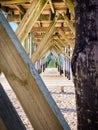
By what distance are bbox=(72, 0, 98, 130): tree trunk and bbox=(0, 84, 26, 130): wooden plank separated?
31 cm

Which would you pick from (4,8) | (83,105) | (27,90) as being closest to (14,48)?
(27,90)

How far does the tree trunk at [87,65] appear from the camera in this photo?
58.9 inches

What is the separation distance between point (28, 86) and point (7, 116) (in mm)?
200

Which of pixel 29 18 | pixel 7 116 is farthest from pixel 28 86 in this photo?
pixel 29 18

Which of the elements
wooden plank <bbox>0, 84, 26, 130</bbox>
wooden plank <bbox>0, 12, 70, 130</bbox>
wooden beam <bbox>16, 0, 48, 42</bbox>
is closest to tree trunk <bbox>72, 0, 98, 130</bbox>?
wooden plank <bbox>0, 12, 70, 130</bbox>

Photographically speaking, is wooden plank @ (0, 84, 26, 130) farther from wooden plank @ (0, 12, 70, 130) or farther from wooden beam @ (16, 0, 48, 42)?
wooden beam @ (16, 0, 48, 42)

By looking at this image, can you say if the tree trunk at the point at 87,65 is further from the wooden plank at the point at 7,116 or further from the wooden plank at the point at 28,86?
the wooden plank at the point at 7,116

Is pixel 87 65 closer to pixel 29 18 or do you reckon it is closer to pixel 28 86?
pixel 28 86

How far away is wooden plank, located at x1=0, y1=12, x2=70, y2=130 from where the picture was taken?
1.49 meters

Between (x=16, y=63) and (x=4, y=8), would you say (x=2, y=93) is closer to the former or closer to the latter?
(x=16, y=63)

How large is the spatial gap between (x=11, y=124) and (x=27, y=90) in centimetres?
20

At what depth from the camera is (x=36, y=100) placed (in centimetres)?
150

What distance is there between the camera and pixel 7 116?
1573mm

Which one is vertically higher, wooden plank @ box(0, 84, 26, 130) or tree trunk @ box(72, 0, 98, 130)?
tree trunk @ box(72, 0, 98, 130)
